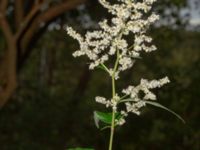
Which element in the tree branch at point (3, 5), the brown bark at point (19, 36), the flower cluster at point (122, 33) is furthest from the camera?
the brown bark at point (19, 36)

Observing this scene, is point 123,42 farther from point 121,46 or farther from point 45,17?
point 45,17

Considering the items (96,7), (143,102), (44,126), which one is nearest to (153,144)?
(44,126)

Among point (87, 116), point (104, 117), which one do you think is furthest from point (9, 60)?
point (87, 116)

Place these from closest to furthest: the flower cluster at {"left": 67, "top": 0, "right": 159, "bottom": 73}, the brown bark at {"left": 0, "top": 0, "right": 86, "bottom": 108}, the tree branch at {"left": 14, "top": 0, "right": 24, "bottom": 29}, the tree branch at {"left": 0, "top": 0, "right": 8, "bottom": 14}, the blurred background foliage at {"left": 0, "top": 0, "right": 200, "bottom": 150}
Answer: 1. the flower cluster at {"left": 67, "top": 0, "right": 159, "bottom": 73}
2. the tree branch at {"left": 0, "top": 0, "right": 8, "bottom": 14}
3. the brown bark at {"left": 0, "top": 0, "right": 86, "bottom": 108}
4. the tree branch at {"left": 14, "top": 0, "right": 24, "bottom": 29}
5. the blurred background foliage at {"left": 0, "top": 0, "right": 200, "bottom": 150}

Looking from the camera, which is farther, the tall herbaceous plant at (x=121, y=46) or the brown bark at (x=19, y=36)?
the brown bark at (x=19, y=36)

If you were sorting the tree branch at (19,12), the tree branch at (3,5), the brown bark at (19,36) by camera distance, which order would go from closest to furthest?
the tree branch at (3,5) → the brown bark at (19,36) → the tree branch at (19,12)

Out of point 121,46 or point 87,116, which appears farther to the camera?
point 87,116

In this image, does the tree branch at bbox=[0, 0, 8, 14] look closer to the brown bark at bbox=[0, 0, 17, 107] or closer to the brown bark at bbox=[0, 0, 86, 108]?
the brown bark at bbox=[0, 0, 17, 107]

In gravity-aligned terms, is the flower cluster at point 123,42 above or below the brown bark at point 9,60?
below

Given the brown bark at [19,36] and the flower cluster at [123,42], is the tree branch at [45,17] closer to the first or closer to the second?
the brown bark at [19,36]

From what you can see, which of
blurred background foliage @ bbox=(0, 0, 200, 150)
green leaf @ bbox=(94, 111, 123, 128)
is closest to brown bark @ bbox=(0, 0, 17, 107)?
blurred background foliage @ bbox=(0, 0, 200, 150)

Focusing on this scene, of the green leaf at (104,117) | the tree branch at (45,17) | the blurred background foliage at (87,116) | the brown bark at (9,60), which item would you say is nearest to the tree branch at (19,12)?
the tree branch at (45,17)
